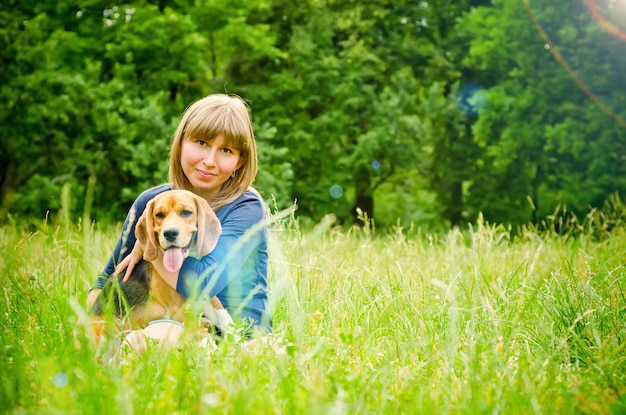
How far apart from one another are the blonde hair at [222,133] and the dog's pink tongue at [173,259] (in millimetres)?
641

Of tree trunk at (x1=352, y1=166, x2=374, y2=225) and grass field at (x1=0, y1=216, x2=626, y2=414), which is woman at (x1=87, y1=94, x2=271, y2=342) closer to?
grass field at (x1=0, y1=216, x2=626, y2=414)

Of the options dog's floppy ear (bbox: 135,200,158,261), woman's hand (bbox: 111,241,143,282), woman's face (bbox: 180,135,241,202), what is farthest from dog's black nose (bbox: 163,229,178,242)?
woman's face (bbox: 180,135,241,202)

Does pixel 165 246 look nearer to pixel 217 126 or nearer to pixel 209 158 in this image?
pixel 209 158

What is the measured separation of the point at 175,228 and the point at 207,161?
0.62 m

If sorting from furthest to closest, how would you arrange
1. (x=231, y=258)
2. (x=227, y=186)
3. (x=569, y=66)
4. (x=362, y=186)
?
(x=362, y=186), (x=569, y=66), (x=227, y=186), (x=231, y=258)

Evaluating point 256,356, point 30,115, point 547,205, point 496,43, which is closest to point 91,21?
point 30,115

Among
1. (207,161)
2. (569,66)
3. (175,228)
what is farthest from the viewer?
(569,66)

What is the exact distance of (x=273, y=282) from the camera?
4.11m

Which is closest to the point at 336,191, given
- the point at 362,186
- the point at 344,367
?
the point at 362,186

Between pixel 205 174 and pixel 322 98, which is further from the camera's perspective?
pixel 322 98

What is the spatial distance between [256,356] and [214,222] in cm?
90

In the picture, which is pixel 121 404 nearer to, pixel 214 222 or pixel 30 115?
pixel 214 222

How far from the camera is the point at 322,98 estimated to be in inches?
678

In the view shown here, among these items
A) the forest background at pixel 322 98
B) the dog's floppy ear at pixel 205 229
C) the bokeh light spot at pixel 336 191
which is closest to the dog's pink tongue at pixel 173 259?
the dog's floppy ear at pixel 205 229
